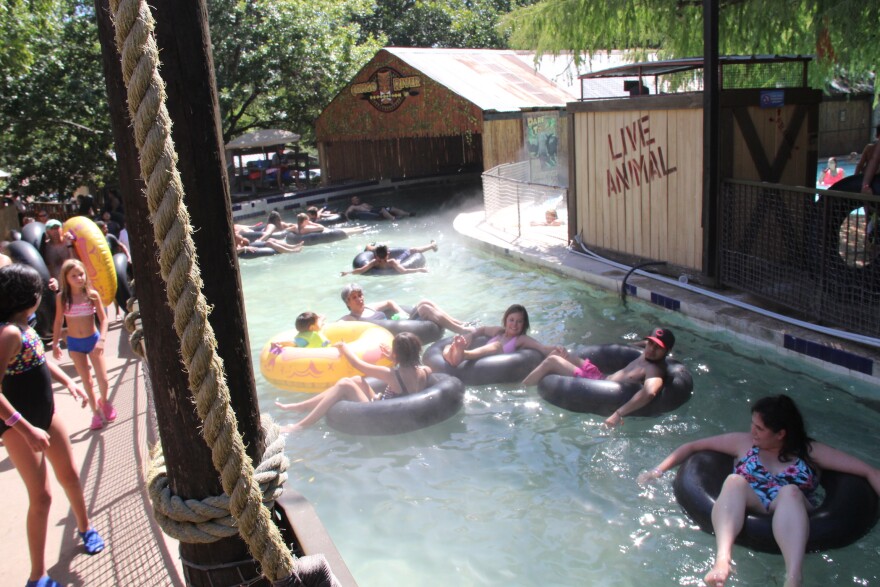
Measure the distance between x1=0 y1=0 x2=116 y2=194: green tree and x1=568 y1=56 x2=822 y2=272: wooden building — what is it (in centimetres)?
1543

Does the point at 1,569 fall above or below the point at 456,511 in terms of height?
above

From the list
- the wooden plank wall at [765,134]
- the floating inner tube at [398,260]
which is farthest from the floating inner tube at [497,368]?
the floating inner tube at [398,260]

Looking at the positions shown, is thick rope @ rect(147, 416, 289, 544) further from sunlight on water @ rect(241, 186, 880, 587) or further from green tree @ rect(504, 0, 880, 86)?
green tree @ rect(504, 0, 880, 86)

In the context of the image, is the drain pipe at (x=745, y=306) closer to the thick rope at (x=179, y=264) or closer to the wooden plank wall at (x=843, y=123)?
the thick rope at (x=179, y=264)

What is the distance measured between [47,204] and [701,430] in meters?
20.8

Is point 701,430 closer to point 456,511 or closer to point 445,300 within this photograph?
point 456,511

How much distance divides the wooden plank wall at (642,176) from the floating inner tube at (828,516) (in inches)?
203

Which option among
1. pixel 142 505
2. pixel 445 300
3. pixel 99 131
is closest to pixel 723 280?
pixel 445 300

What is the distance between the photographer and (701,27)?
40.5 ft

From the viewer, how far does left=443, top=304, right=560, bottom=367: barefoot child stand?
7.46 meters

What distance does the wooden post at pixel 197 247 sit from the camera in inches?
63.7

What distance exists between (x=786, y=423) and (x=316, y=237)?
1351cm

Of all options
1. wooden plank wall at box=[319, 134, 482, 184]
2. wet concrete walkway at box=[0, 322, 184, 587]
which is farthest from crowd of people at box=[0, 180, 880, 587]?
wooden plank wall at box=[319, 134, 482, 184]

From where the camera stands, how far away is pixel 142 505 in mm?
4422
